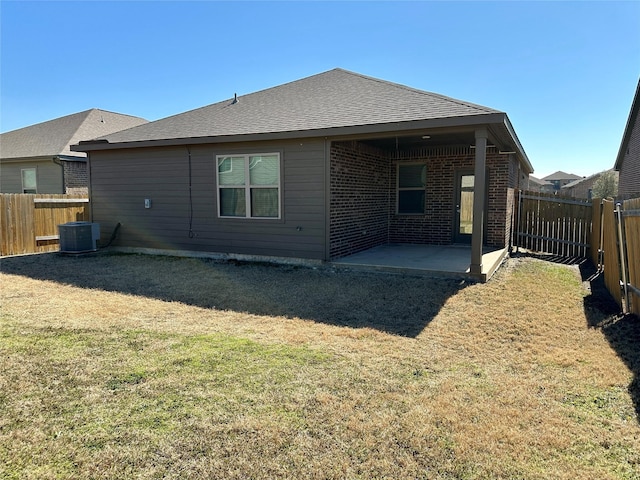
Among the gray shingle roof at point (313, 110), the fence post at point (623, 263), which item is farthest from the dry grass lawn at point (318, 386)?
the gray shingle roof at point (313, 110)

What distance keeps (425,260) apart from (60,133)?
16.8m

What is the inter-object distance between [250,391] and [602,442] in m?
2.36

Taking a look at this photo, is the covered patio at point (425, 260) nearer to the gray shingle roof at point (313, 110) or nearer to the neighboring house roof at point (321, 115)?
the neighboring house roof at point (321, 115)

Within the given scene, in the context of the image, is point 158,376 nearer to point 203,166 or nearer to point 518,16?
point 203,166

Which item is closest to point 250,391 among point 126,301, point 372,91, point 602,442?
point 602,442

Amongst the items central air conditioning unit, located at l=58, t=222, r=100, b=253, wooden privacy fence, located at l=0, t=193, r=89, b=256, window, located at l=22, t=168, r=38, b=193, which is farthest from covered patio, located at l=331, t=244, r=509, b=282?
window, located at l=22, t=168, r=38, b=193

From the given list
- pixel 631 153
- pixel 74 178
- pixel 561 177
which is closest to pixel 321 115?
pixel 74 178

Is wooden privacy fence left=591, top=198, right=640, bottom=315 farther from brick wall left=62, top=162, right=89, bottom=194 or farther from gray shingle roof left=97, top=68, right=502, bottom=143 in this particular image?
brick wall left=62, top=162, right=89, bottom=194

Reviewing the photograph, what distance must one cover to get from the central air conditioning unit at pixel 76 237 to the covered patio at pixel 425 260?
21.4 feet

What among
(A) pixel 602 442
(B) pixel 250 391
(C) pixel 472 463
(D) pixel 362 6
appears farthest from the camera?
(D) pixel 362 6

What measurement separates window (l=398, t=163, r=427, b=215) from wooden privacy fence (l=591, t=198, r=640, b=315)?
473cm

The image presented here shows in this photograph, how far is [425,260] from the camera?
27.6ft

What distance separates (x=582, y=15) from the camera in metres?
9.80

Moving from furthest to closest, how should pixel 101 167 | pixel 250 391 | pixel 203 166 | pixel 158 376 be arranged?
pixel 101 167 → pixel 203 166 → pixel 158 376 → pixel 250 391
